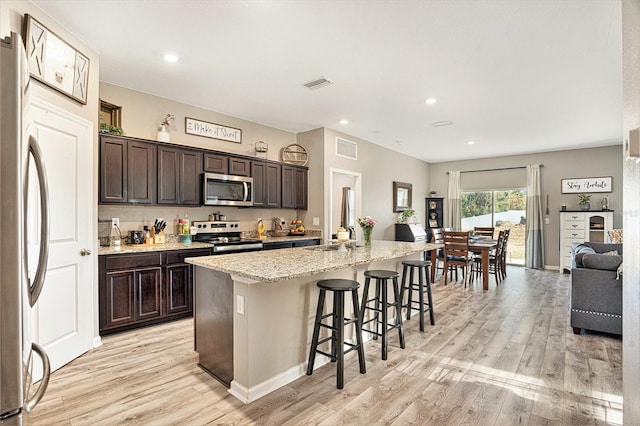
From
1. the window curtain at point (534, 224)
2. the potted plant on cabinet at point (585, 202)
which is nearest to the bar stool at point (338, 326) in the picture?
the window curtain at point (534, 224)

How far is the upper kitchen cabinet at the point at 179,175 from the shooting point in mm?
3973

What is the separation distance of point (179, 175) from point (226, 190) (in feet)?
2.34

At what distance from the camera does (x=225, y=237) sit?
4.84 meters

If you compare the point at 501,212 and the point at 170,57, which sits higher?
the point at 170,57

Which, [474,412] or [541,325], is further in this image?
[541,325]

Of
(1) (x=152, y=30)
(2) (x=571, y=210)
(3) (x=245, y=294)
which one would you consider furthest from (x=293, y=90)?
(2) (x=571, y=210)

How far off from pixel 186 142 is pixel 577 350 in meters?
4.95

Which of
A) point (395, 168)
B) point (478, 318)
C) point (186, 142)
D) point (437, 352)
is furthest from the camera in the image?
point (395, 168)

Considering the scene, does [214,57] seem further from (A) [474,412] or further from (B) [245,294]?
(A) [474,412]

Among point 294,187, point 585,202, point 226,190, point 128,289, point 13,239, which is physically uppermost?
point 294,187

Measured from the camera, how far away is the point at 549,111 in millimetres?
4680

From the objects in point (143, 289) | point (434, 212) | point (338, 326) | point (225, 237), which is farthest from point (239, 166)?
point (434, 212)

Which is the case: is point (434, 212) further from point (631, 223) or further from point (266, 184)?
point (631, 223)

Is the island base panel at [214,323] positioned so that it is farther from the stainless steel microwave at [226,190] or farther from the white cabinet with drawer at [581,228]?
the white cabinet with drawer at [581,228]
